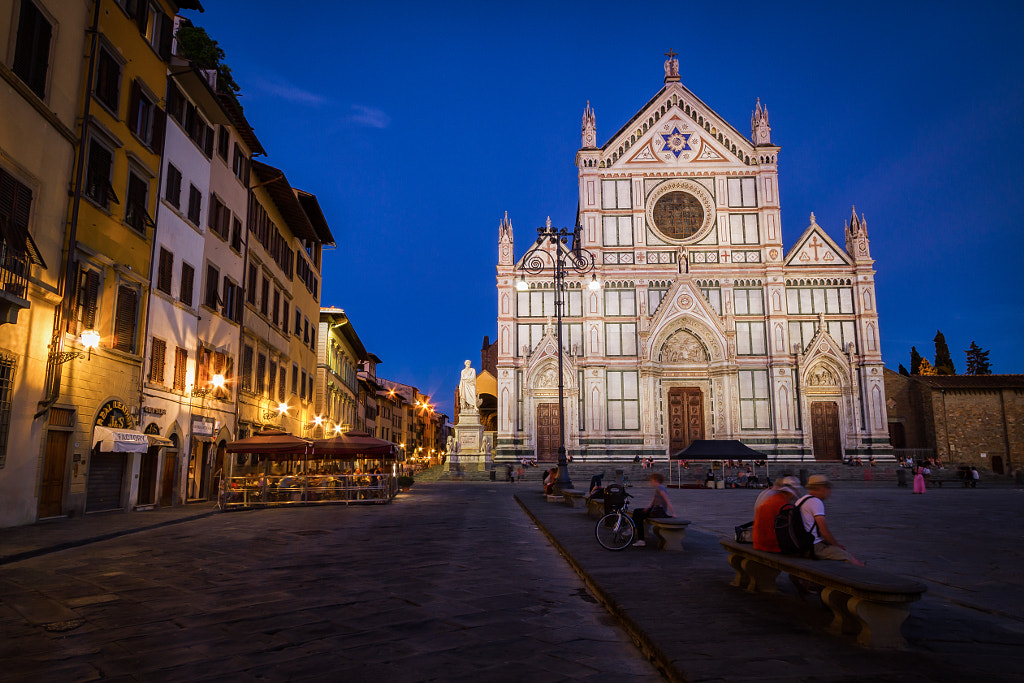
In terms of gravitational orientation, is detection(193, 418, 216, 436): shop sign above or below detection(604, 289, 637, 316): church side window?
below

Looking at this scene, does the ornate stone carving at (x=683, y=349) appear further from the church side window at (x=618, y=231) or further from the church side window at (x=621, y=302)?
the church side window at (x=618, y=231)

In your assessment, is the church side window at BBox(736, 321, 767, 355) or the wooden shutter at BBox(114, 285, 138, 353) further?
the church side window at BBox(736, 321, 767, 355)

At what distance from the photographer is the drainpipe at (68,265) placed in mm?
15516

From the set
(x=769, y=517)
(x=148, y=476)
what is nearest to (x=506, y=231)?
(x=148, y=476)

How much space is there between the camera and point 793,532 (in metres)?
6.99

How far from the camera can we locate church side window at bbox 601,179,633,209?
1839 inches

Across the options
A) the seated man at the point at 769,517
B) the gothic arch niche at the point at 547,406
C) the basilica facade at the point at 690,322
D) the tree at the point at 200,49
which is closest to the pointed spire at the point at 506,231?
the basilica facade at the point at 690,322

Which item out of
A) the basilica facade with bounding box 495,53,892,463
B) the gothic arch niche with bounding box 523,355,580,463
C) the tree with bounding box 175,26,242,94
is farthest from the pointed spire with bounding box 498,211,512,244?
the tree with bounding box 175,26,242,94

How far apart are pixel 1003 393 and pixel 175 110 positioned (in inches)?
1836

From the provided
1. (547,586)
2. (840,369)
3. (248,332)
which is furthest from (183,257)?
(840,369)

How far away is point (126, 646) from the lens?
19.0 ft

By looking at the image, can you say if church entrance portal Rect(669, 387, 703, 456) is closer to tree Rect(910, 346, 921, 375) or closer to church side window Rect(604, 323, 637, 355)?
church side window Rect(604, 323, 637, 355)

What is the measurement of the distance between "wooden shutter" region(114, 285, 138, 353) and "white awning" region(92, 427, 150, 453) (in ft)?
6.94

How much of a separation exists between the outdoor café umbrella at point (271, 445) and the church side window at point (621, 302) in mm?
26711
